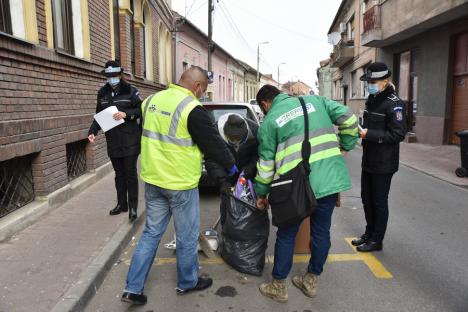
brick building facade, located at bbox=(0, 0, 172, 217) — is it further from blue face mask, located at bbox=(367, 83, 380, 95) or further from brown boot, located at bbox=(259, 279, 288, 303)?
blue face mask, located at bbox=(367, 83, 380, 95)

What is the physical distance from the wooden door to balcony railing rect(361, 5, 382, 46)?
395 cm

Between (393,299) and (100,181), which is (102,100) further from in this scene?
(393,299)

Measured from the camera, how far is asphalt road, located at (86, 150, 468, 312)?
10.7 feet

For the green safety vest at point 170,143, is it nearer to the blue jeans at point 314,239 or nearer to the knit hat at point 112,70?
the blue jeans at point 314,239

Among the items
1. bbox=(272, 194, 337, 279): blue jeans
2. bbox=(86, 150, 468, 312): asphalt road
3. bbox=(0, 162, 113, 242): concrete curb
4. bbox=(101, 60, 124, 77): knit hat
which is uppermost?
bbox=(101, 60, 124, 77): knit hat

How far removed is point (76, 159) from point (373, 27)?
1388 centimetres

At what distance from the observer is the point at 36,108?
17.4 feet

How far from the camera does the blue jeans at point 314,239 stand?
321 cm

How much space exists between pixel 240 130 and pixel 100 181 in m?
5.07

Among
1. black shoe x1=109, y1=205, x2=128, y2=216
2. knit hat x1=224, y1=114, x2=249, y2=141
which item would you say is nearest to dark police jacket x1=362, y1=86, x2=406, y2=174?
knit hat x1=224, y1=114, x2=249, y2=141

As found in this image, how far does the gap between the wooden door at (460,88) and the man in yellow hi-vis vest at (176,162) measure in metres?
11.7

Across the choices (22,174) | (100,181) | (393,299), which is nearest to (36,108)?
(22,174)

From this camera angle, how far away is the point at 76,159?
716 cm

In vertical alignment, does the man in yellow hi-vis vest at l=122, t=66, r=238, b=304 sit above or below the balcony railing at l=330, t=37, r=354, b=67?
below
